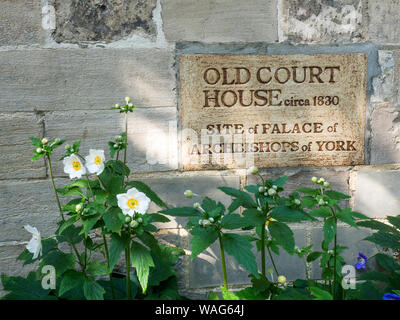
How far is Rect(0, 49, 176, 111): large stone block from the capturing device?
1.82m

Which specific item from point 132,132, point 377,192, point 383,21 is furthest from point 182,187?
point 383,21

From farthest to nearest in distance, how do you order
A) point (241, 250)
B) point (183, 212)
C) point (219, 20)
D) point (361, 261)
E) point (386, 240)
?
1. point (219, 20)
2. point (361, 261)
3. point (386, 240)
4. point (183, 212)
5. point (241, 250)

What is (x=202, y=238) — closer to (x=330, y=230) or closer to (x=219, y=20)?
(x=330, y=230)

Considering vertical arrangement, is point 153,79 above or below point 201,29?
below

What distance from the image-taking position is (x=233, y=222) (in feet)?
3.64

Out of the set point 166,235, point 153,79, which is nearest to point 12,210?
point 166,235

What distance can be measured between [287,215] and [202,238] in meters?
0.28

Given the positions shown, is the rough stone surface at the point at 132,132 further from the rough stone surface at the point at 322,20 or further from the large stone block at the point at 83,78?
the rough stone surface at the point at 322,20

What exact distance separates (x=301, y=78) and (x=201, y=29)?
579 millimetres

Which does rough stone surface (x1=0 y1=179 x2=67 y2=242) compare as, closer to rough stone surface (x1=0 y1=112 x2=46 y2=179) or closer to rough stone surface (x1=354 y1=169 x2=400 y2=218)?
rough stone surface (x1=0 y1=112 x2=46 y2=179)
